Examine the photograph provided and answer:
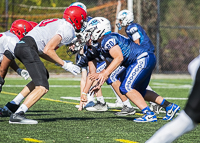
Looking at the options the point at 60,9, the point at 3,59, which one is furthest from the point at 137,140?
the point at 60,9

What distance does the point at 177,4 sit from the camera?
98.6 feet

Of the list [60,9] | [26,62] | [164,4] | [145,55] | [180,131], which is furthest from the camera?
[164,4]

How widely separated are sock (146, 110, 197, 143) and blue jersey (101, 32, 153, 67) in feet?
8.81

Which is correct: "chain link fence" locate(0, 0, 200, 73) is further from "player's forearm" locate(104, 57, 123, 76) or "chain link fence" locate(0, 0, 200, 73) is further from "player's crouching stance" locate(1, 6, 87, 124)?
"player's forearm" locate(104, 57, 123, 76)

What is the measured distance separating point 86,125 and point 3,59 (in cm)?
175

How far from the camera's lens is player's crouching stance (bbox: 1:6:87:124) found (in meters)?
5.25

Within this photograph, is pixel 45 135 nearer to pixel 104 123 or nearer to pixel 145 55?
pixel 104 123

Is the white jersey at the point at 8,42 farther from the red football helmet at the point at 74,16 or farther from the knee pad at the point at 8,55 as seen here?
the red football helmet at the point at 74,16

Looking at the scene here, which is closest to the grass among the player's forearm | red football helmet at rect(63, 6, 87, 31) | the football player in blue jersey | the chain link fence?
the football player in blue jersey

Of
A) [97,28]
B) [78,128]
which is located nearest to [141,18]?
[97,28]

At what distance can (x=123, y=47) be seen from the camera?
5.78m

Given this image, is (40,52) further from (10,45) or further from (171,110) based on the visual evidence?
(171,110)

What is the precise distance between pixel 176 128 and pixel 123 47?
2.96 meters

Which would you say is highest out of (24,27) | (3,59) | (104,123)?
(24,27)
